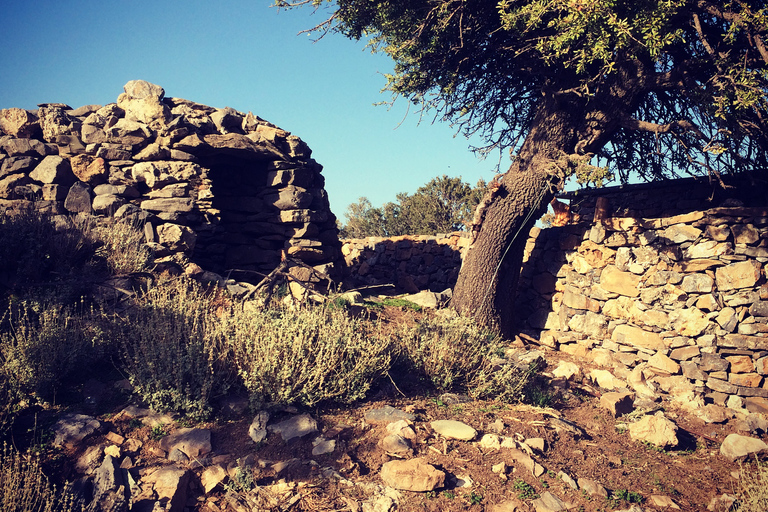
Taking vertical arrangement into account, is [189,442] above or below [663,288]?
below

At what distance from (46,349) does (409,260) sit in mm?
9334

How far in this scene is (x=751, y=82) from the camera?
598 cm

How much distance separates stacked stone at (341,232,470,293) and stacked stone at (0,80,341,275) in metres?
2.68

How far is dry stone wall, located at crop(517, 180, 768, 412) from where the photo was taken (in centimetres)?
646

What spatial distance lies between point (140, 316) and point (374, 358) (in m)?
2.70

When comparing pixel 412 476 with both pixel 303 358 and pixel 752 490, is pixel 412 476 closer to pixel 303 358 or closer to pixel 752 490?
pixel 303 358

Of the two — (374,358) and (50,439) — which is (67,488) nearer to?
(50,439)

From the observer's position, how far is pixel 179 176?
8.28m

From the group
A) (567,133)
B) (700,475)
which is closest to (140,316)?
(700,475)

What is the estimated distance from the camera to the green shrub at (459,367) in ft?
18.1

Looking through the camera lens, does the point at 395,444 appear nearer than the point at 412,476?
No

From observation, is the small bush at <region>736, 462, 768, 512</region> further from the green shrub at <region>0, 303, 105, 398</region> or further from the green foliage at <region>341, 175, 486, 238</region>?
the green foliage at <region>341, 175, 486, 238</region>

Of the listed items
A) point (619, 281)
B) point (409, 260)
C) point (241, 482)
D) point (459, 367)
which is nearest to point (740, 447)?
point (459, 367)

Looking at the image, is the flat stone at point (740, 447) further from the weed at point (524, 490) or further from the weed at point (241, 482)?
the weed at point (241, 482)
